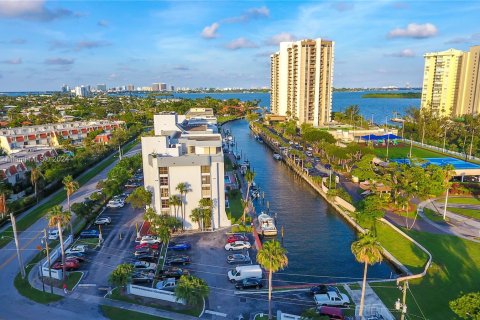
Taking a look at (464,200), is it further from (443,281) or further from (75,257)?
(75,257)

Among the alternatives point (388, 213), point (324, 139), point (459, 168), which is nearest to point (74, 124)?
point (324, 139)

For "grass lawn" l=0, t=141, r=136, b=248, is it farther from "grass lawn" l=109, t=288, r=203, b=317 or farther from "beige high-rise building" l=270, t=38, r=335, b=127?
"beige high-rise building" l=270, t=38, r=335, b=127

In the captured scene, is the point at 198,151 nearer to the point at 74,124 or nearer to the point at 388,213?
the point at 388,213

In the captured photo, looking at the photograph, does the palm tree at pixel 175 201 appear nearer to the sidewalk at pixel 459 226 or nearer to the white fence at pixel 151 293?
the white fence at pixel 151 293

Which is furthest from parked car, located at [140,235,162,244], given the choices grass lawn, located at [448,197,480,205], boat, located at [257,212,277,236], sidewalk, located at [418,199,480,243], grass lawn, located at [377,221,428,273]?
grass lawn, located at [448,197,480,205]

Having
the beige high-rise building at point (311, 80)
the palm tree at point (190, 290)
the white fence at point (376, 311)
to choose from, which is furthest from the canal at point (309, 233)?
the beige high-rise building at point (311, 80)

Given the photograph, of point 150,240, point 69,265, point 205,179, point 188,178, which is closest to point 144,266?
point 150,240

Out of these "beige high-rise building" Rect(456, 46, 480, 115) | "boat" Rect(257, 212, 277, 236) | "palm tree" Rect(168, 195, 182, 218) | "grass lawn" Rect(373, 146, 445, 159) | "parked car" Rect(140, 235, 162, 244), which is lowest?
"boat" Rect(257, 212, 277, 236)
